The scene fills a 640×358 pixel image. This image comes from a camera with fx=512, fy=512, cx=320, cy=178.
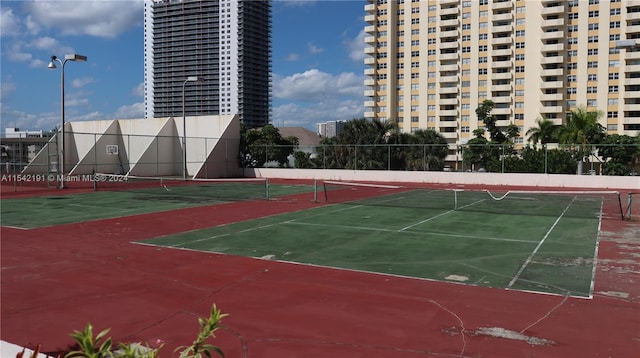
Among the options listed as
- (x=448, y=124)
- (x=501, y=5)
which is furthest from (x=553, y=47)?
(x=448, y=124)

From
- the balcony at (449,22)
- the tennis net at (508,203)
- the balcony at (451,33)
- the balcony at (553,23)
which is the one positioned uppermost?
the balcony at (449,22)

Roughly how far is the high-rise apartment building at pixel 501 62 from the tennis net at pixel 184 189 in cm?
7114

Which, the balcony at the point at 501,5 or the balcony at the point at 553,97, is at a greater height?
the balcony at the point at 501,5

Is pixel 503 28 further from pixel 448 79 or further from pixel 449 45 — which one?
pixel 448 79

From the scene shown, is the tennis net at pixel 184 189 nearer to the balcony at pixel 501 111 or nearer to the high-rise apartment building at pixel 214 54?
the high-rise apartment building at pixel 214 54

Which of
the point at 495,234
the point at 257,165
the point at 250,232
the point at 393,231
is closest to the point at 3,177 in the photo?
the point at 257,165

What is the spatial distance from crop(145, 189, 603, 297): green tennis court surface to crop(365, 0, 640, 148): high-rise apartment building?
3110 inches

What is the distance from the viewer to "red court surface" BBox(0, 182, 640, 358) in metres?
5.79

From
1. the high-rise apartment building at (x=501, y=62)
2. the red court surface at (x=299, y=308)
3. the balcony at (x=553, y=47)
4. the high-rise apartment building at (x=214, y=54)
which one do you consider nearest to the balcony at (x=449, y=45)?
the high-rise apartment building at (x=501, y=62)

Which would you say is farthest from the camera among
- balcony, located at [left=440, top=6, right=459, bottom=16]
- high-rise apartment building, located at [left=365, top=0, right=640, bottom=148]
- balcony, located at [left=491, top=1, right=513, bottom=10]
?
balcony, located at [left=440, top=6, right=459, bottom=16]

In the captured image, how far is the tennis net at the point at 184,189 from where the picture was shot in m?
25.2

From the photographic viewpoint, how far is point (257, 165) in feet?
148

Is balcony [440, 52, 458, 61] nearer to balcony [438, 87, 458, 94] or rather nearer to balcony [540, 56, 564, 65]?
balcony [438, 87, 458, 94]

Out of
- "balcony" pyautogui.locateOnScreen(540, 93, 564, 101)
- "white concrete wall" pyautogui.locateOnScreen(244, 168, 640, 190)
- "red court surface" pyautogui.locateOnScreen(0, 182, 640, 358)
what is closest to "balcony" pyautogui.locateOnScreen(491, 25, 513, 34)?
"balcony" pyautogui.locateOnScreen(540, 93, 564, 101)
